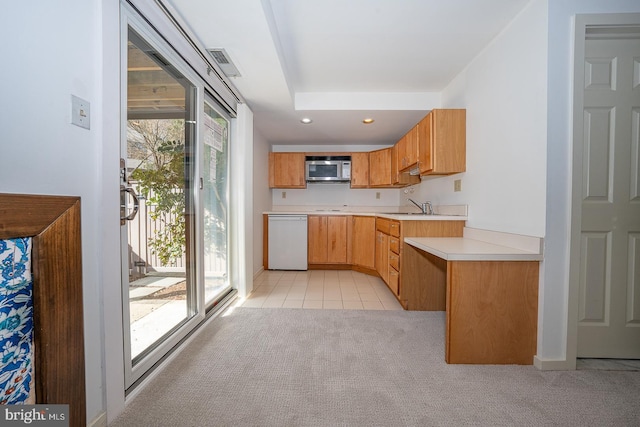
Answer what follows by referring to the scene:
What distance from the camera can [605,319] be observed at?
1745 millimetres

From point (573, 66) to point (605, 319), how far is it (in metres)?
1.59

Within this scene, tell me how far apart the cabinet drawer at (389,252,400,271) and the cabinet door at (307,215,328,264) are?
1.51 meters

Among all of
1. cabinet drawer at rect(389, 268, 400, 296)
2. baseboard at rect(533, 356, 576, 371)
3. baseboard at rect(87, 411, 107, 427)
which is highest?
cabinet drawer at rect(389, 268, 400, 296)

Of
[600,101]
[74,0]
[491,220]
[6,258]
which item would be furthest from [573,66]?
[6,258]

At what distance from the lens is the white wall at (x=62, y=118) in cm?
85

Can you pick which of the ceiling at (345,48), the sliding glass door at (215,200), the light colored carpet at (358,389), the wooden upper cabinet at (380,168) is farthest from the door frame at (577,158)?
the wooden upper cabinet at (380,168)

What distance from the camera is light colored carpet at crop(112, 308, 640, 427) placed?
127 centimetres

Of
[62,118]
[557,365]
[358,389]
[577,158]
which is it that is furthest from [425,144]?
[62,118]

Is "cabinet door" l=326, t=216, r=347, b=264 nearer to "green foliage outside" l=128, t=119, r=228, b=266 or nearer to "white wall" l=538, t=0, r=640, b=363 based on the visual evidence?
"green foliage outside" l=128, t=119, r=228, b=266

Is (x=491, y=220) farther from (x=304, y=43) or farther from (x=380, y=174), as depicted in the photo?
(x=380, y=174)

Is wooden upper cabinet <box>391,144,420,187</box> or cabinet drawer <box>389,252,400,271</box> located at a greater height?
wooden upper cabinet <box>391,144,420,187</box>

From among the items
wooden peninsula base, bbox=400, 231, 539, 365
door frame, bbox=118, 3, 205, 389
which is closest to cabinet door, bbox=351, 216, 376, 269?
wooden peninsula base, bbox=400, 231, 539, 365

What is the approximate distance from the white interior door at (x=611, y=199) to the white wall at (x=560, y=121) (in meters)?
0.18

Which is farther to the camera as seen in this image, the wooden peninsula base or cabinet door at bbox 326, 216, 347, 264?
cabinet door at bbox 326, 216, 347, 264
